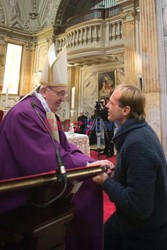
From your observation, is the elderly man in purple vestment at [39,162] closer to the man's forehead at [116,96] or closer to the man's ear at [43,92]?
the man's ear at [43,92]

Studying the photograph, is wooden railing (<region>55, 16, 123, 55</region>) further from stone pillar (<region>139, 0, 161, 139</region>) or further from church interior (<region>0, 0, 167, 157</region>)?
stone pillar (<region>139, 0, 161, 139</region>)

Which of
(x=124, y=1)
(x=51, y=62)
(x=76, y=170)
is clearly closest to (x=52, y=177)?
(x=76, y=170)

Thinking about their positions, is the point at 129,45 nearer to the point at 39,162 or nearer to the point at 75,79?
the point at 75,79

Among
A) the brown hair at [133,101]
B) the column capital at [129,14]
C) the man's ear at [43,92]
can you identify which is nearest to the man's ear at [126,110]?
the brown hair at [133,101]

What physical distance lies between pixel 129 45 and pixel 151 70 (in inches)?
161

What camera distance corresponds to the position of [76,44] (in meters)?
10.2

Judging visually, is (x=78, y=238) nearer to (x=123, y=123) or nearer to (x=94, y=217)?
(x=94, y=217)

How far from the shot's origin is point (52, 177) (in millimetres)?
866

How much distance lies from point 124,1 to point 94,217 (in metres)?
9.32

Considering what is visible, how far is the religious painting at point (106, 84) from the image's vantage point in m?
11.0

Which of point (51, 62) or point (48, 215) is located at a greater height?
point (51, 62)

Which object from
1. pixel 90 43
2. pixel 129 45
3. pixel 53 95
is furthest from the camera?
pixel 90 43

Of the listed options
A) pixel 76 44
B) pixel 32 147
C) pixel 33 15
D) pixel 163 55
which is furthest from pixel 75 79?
pixel 32 147

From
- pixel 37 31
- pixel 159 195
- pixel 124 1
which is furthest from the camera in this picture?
pixel 37 31
